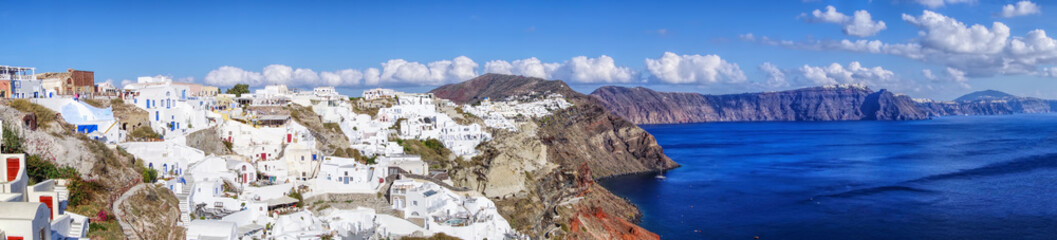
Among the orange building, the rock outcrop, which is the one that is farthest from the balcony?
the rock outcrop

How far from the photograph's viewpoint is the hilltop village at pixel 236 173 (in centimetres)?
2069

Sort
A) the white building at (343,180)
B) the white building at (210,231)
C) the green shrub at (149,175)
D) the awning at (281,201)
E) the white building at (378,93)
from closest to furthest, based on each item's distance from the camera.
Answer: the white building at (210,231), the green shrub at (149,175), the awning at (281,201), the white building at (343,180), the white building at (378,93)

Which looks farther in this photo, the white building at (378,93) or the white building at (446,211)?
the white building at (378,93)

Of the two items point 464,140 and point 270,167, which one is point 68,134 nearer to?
point 270,167

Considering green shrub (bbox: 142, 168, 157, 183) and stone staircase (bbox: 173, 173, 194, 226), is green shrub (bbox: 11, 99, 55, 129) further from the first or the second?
stone staircase (bbox: 173, 173, 194, 226)

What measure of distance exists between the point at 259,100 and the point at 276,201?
2160 cm

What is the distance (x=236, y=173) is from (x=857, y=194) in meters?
47.6

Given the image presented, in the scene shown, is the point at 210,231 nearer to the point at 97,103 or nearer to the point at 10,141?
the point at 10,141

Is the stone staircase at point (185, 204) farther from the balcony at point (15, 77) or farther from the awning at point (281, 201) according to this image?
the balcony at point (15, 77)

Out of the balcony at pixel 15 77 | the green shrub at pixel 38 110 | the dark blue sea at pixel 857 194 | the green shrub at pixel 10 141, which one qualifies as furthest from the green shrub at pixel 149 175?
the dark blue sea at pixel 857 194

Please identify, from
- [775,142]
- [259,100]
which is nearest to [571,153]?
[259,100]

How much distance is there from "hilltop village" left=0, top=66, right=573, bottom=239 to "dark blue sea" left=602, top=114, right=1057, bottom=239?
18.4 m

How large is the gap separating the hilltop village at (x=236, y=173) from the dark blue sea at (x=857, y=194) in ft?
60.3

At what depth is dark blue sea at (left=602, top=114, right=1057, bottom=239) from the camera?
138 feet
